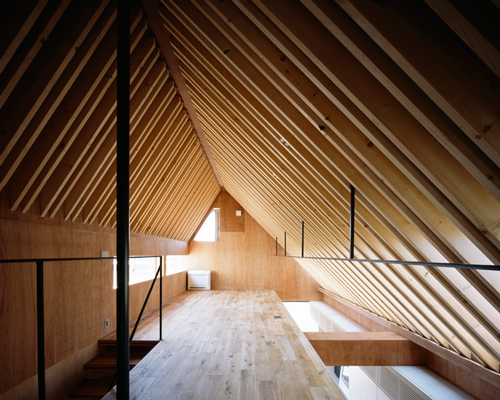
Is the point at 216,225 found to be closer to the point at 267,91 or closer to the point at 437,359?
the point at 437,359

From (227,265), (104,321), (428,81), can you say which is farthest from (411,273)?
(227,265)

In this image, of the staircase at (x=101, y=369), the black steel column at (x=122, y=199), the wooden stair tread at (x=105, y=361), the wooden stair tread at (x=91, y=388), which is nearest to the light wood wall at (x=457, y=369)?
the black steel column at (x=122, y=199)

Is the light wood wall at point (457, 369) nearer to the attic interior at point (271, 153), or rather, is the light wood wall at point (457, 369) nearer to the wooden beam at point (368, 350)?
the attic interior at point (271, 153)

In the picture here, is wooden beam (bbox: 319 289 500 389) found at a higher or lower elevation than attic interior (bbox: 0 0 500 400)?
lower

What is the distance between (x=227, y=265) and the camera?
10.5 metres

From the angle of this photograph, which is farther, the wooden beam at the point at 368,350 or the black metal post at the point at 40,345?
the wooden beam at the point at 368,350

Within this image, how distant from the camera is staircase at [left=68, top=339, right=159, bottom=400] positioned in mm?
3740

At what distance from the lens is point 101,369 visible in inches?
160

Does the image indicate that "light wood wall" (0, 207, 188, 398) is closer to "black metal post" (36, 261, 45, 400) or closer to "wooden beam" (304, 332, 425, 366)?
"black metal post" (36, 261, 45, 400)

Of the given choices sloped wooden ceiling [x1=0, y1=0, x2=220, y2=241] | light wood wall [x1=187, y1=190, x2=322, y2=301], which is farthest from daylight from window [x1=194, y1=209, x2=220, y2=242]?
sloped wooden ceiling [x1=0, y1=0, x2=220, y2=241]

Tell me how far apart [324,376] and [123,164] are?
8.50 ft

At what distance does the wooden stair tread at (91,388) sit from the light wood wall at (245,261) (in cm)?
636

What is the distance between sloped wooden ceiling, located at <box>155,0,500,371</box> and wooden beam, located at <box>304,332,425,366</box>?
4.31 feet

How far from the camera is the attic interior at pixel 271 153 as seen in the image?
1.40 m
